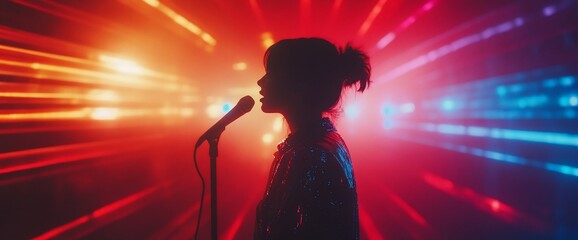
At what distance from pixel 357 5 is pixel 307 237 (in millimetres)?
5389

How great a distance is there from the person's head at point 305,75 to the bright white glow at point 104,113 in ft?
13.2

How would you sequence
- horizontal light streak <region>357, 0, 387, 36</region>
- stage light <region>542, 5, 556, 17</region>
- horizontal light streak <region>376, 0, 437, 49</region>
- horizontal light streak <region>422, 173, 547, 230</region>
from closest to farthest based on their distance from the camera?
horizontal light streak <region>422, 173, 547, 230</region> → stage light <region>542, 5, 556, 17</region> → horizontal light streak <region>357, 0, 387, 36</region> → horizontal light streak <region>376, 0, 437, 49</region>

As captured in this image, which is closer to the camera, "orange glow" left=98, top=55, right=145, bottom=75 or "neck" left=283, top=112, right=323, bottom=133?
"neck" left=283, top=112, right=323, bottom=133

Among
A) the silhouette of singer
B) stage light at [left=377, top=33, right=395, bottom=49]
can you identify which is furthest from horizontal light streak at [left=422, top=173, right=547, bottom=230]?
the silhouette of singer

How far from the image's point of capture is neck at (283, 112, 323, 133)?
129 centimetres

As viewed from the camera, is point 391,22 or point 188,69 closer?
point 391,22

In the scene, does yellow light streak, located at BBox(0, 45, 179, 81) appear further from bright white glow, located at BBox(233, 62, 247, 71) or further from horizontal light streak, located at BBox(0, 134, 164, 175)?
bright white glow, located at BBox(233, 62, 247, 71)

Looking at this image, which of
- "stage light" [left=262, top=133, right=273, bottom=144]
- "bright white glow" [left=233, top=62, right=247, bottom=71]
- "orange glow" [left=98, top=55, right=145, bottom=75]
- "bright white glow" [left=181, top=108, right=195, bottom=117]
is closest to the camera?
"orange glow" [left=98, top=55, right=145, bottom=75]

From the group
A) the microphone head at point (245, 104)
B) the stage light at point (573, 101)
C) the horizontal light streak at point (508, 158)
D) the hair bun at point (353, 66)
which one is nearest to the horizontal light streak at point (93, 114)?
the microphone head at point (245, 104)

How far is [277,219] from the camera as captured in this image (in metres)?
1.07

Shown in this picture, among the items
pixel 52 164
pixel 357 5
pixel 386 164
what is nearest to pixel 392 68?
pixel 386 164

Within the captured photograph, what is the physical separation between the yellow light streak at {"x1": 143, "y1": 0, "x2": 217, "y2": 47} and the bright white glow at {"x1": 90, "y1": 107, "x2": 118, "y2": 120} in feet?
5.62

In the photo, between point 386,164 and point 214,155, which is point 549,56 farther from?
point 214,155

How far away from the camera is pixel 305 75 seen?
1307mm
